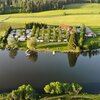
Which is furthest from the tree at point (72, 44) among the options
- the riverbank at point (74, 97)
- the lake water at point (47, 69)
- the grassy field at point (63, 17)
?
the riverbank at point (74, 97)

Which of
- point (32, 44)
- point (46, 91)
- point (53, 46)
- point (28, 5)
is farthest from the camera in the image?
point (28, 5)

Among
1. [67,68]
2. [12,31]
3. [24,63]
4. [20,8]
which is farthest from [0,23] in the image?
[67,68]

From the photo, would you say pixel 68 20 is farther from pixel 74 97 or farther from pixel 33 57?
pixel 74 97

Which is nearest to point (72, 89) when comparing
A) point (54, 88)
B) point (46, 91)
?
point (54, 88)

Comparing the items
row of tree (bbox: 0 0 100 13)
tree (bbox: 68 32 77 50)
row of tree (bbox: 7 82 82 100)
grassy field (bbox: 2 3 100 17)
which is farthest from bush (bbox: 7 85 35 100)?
row of tree (bbox: 0 0 100 13)

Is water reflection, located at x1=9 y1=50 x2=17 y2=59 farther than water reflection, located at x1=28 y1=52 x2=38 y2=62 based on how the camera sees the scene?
Yes

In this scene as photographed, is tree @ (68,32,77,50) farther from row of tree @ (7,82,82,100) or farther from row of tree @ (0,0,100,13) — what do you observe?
row of tree @ (0,0,100,13)

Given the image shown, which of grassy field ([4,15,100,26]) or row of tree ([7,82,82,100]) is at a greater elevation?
grassy field ([4,15,100,26])

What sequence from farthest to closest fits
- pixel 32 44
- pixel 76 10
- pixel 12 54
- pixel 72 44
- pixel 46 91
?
pixel 76 10
pixel 32 44
pixel 72 44
pixel 12 54
pixel 46 91
